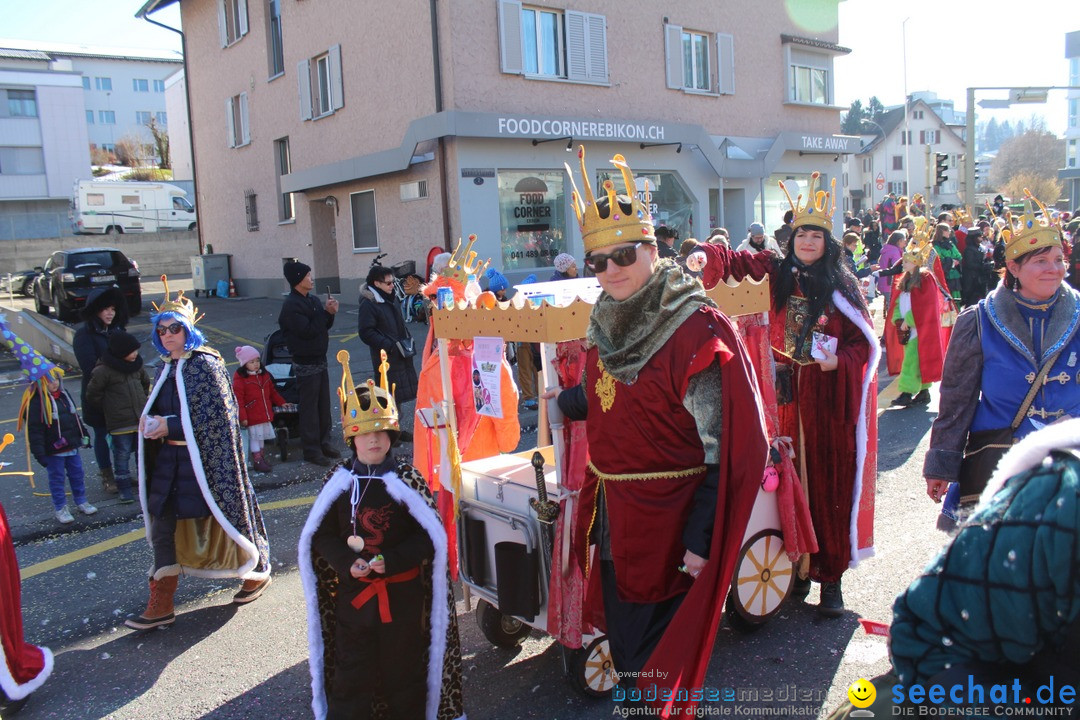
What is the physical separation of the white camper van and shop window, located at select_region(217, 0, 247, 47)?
13615 mm

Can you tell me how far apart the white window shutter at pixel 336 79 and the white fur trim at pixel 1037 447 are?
1900cm

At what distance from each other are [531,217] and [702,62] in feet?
22.7

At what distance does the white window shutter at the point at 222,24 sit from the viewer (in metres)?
23.4

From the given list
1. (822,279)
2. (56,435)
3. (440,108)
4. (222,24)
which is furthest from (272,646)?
(222,24)

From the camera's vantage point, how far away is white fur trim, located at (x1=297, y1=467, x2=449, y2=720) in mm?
3502

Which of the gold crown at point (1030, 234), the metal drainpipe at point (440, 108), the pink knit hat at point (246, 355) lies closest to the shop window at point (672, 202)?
the metal drainpipe at point (440, 108)

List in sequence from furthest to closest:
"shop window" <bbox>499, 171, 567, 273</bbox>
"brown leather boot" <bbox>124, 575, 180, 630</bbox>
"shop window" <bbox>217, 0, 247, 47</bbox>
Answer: "shop window" <bbox>217, 0, 247, 47</bbox> → "shop window" <bbox>499, 171, 567, 273</bbox> → "brown leather boot" <bbox>124, 575, 180, 630</bbox>

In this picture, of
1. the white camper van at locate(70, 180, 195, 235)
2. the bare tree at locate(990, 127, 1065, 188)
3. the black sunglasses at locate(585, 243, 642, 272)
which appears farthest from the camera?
the bare tree at locate(990, 127, 1065, 188)

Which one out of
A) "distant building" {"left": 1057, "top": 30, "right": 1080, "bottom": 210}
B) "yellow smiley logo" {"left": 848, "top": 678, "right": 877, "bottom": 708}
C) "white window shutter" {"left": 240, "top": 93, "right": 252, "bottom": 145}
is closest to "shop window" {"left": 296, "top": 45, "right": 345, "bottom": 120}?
"white window shutter" {"left": 240, "top": 93, "right": 252, "bottom": 145}

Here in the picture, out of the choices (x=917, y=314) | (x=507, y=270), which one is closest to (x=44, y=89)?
(x=507, y=270)

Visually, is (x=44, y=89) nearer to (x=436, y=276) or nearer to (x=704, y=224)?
(x=704, y=224)

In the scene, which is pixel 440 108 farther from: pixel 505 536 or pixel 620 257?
pixel 620 257

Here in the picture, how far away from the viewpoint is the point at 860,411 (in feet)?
14.5

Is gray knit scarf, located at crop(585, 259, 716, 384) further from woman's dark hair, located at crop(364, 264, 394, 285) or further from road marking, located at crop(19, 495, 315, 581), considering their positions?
woman's dark hair, located at crop(364, 264, 394, 285)
